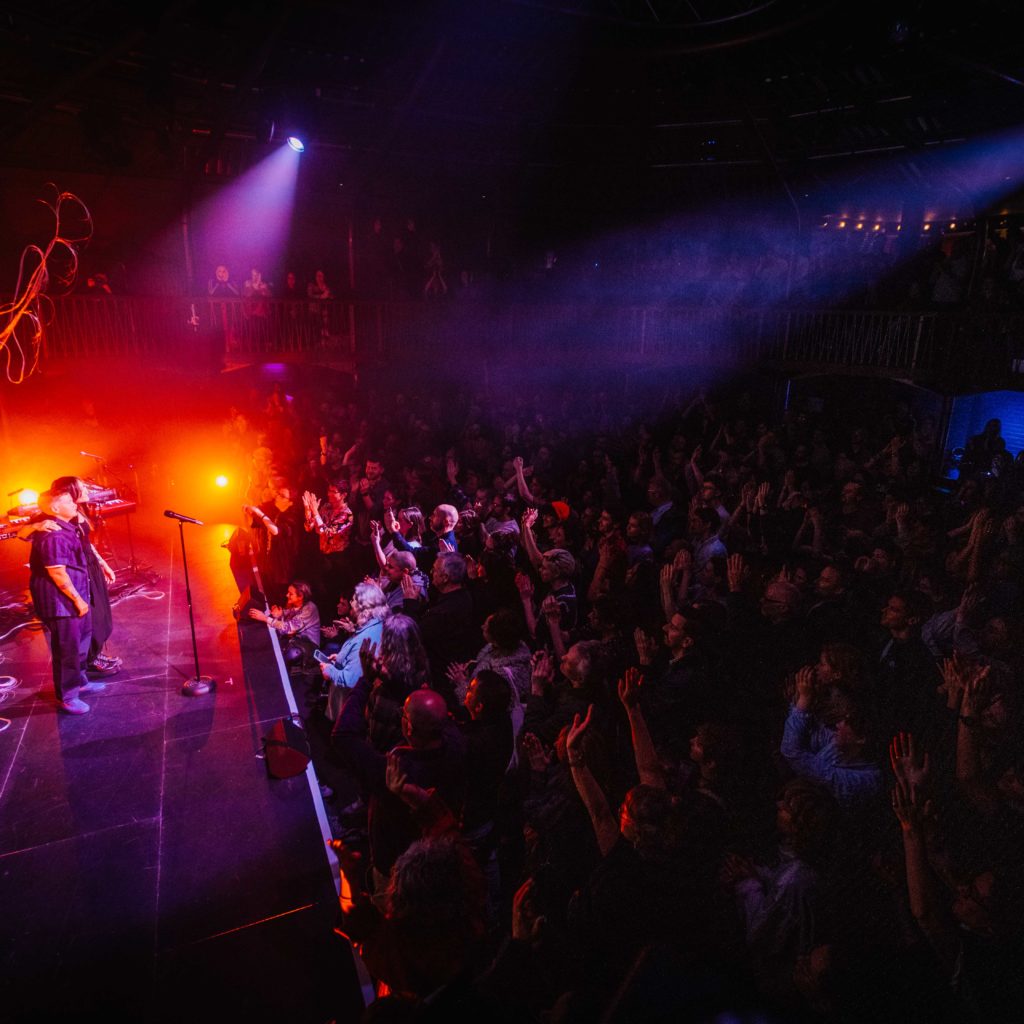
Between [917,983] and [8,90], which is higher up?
[8,90]

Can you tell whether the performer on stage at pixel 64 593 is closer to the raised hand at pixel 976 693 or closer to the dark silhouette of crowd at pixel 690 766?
the dark silhouette of crowd at pixel 690 766

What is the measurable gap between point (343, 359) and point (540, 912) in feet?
30.5

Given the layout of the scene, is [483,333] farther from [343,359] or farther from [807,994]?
[807,994]

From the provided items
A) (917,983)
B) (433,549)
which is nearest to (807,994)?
(917,983)

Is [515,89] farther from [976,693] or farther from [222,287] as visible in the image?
[976,693]

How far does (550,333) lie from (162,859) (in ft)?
33.2

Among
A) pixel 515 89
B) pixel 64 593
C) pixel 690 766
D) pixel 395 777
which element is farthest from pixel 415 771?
pixel 515 89

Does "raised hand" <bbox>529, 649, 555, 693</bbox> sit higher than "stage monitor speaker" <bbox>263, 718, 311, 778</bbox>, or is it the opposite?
"raised hand" <bbox>529, 649, 555, 693</bbox>

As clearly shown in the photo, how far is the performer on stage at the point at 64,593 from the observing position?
12.5 ft

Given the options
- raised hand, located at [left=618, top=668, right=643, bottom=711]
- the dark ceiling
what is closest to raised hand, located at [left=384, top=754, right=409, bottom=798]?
raised hand, located at [left=618, top=668, right=643, bottom=711]

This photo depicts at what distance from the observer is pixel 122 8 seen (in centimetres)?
693

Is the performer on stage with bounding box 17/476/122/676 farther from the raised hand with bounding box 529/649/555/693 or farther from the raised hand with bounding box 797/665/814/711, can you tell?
the raised hand with bounding box 797/665/814/711

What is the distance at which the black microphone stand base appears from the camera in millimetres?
4164

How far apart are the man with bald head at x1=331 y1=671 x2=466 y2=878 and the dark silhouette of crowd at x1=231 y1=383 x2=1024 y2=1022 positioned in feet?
0.04
